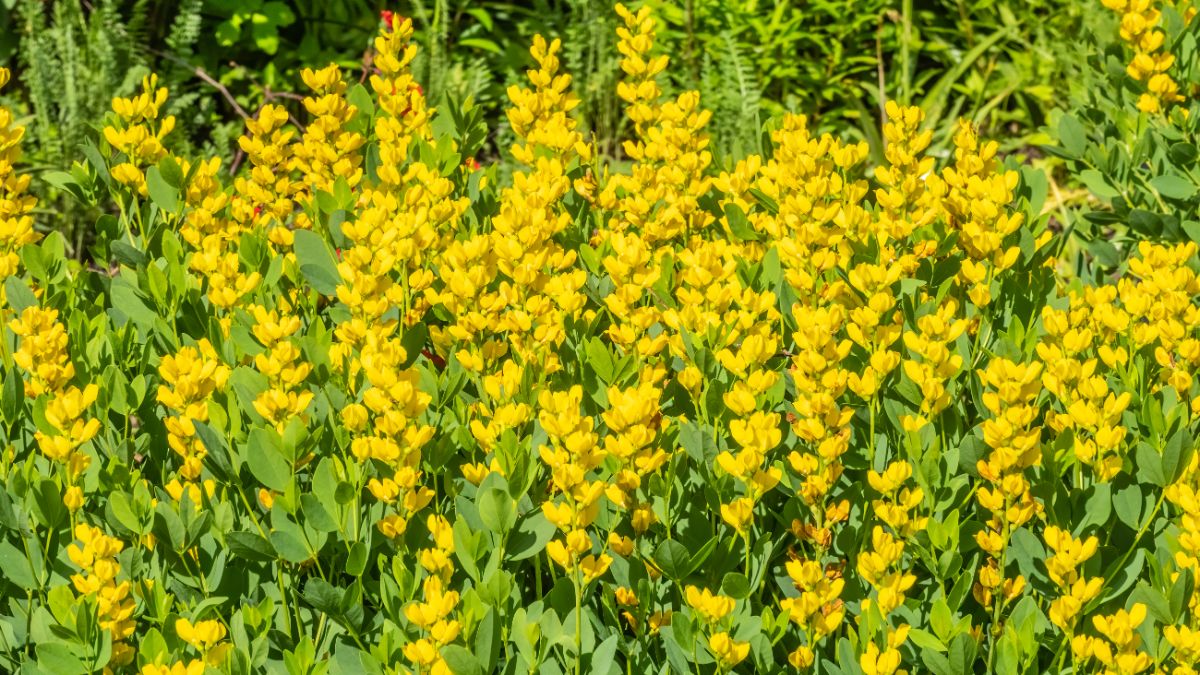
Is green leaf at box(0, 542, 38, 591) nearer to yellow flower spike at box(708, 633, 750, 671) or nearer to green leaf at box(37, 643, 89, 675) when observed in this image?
green leaf at box(37, 643, 89, 675)

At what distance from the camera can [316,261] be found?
2312mm

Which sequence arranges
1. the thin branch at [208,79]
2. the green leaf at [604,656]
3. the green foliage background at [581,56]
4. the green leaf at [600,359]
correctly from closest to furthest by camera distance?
the green leaf at [604,656] → the green leaf at [600,359] → the thin branch at [208,79] → the green foliage background at [581,56]

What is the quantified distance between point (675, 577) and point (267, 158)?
1188 mm

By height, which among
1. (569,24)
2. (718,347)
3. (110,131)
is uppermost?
(110,131)

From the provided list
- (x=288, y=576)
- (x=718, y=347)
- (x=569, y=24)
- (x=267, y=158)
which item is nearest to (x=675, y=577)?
(x=718, y=347)

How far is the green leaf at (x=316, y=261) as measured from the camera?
223 centimetres

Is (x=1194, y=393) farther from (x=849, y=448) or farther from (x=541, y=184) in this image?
(x=541, y=184)

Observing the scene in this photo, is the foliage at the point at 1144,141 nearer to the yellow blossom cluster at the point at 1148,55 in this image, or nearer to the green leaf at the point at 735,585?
the yellow blossom cluster at the point at 1148,55

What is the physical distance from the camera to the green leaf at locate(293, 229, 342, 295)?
2.23 meters

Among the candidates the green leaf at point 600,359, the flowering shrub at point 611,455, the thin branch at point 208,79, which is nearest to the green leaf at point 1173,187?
the flowering shrub at point 611,455

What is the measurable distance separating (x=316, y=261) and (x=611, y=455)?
769mm

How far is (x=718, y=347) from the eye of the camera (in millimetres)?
1922

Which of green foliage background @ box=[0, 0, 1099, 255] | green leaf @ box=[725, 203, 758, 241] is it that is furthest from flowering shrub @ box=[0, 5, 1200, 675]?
green foliage background @ box=[0, 0, 1099, 255]

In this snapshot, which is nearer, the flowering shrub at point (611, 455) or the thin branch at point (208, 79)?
the flowering shrub at point (611, 455)
